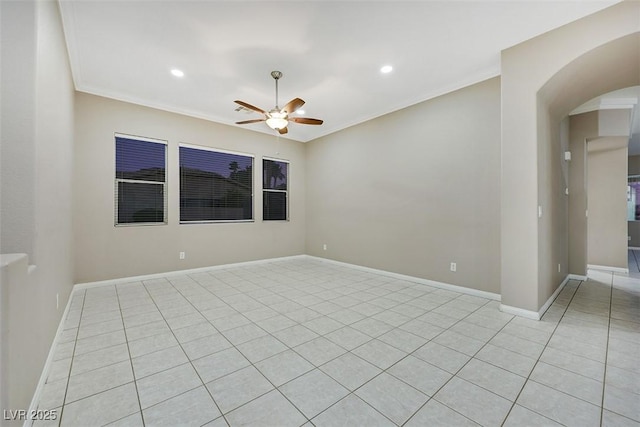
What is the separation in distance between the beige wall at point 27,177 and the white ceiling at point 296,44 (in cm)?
89

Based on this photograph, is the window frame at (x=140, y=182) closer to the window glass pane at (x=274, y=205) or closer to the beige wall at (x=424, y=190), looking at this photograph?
the window glass pane at (x=274, y=205)

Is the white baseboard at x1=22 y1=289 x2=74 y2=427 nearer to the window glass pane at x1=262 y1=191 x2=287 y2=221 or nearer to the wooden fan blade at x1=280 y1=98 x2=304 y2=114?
the wooden fan blade at x1=280 y1=98 x2=304 y2=114

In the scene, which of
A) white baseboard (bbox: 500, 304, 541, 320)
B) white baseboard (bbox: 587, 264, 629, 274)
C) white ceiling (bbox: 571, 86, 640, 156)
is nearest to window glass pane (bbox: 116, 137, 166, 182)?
white baseboard (bbox: 500, 304, 541, 320)

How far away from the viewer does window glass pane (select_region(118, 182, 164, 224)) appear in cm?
423

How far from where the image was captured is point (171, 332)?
2504 mm

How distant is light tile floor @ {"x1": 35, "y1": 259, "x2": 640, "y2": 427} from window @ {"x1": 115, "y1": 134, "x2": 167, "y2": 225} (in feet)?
4.67

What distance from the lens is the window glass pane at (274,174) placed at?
5.95 meters

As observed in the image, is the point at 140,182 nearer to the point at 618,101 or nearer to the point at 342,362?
the point at 342,362

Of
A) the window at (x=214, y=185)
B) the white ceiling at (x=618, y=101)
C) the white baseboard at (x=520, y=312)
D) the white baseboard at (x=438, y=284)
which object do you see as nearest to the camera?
the white baseboard at (x=520, y=312)

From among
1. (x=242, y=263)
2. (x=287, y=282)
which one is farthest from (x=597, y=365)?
(x=242, y=263)

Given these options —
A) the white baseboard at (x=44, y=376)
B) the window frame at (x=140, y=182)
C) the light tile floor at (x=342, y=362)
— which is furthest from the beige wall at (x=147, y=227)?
the white baseboard at (x=44, y=376)

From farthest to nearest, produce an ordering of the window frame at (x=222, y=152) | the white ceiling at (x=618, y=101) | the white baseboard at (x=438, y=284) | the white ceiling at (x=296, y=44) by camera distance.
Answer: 1. the window frame at (x=222, y=152)
2. the white ceiling at (x=618, y=101)
3. the white baseboard at (x=438, y=284)
4. the white ceiling at (x=296, y=44)

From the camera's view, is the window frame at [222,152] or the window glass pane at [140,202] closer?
the window glass pane at [140,202]

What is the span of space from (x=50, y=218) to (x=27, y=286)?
94 centimetres
